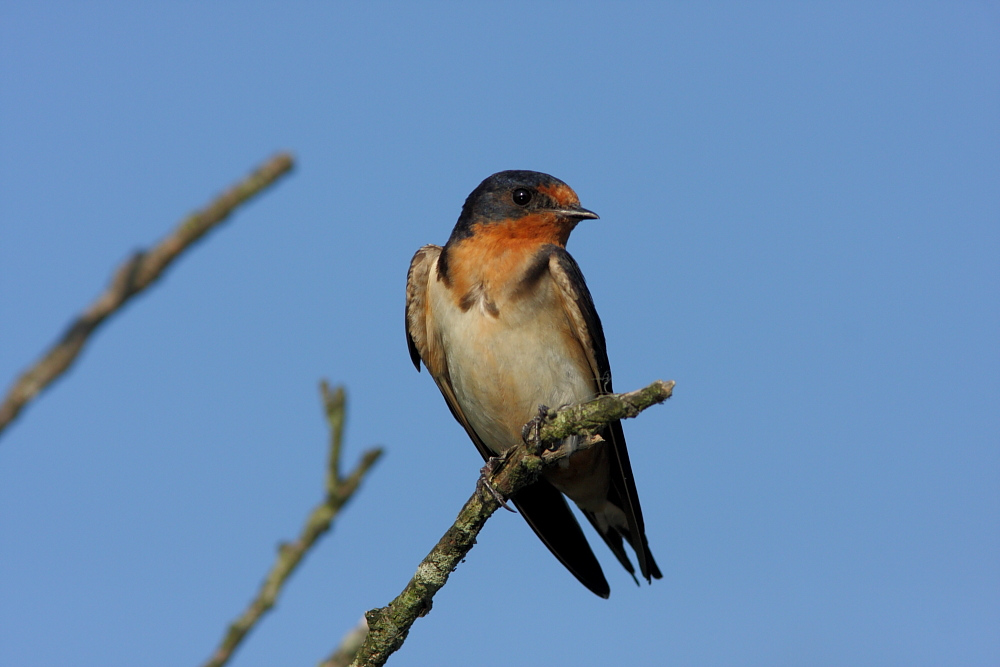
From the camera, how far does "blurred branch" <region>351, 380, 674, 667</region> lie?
176 inches

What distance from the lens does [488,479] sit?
552 cm

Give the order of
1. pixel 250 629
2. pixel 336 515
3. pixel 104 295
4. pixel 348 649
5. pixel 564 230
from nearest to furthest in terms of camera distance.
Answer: pixel 104 295 → pixel 250 629 → pixel 336 515 → pixel 348 649 → pixel 564 230

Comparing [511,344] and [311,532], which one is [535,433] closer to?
[511,344]

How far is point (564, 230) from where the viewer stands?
7.47 metres

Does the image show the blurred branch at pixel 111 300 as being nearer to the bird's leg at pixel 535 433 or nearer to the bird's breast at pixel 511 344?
the bird's leg at pixel 535 433

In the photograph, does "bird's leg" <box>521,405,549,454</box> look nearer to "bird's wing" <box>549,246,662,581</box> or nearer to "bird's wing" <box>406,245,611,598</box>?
"bird's wing" <box>549,246,662,581</box>

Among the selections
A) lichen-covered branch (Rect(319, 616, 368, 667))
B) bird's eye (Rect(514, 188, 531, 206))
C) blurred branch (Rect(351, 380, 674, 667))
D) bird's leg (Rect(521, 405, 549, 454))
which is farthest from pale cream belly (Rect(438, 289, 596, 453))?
lichen-covered branch (Rect(319, 616, 368, 667))

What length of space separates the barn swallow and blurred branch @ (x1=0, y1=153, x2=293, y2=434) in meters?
5.35

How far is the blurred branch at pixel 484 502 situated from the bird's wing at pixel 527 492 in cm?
204

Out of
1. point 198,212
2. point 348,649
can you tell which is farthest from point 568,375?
point 198,212

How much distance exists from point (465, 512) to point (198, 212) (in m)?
3.94

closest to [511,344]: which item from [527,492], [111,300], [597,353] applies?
[597,353]

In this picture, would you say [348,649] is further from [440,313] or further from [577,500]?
[577,500]

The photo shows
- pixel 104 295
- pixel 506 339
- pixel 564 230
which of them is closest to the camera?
pixel 104 295
